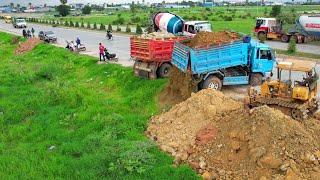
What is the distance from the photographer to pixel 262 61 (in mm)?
20844

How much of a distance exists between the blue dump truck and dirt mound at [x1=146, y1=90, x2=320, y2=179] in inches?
152

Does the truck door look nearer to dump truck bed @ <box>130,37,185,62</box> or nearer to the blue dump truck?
the blue dump truck

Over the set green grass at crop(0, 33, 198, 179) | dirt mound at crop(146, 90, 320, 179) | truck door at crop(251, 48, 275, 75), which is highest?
truck door at crop(251, 48, 275, 75)

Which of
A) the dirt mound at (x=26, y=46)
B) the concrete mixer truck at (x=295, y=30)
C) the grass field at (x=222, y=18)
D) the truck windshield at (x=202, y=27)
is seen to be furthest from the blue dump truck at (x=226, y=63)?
the grass field at (x=222, y=18)

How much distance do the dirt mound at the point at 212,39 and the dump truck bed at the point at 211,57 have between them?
1.16 ft

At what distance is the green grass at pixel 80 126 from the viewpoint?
1295cm

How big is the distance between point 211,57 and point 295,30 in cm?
2356

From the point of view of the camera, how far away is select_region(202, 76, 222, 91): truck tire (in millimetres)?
19609

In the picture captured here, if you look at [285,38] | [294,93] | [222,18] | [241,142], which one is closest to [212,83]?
[294,93]

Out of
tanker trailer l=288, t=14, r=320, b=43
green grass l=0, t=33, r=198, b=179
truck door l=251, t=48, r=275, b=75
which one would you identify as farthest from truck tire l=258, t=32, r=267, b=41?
truck door l=251, t=48, r=275, b=75

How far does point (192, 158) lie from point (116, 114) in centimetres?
520

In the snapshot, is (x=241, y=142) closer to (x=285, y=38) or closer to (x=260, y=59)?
(x=260, y=59)

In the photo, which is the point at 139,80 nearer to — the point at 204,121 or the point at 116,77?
the point at 116,77

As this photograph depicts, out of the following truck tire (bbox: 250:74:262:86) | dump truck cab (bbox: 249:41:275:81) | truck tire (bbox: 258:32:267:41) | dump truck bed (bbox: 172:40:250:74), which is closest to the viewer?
dump truck bed (bbox: 172:40:250:74)
